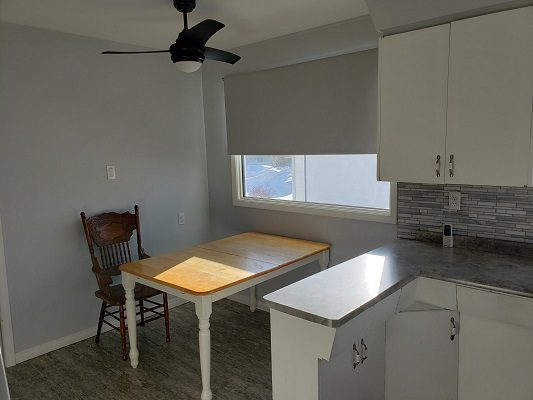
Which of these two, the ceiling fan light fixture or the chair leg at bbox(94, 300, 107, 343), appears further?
the chair leg at bbox(94, 300, 107, 343)

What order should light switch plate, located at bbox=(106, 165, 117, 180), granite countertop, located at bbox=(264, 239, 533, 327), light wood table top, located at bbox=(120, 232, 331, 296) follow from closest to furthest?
granite countertop, located at bbox=(264, 239, 533, 327) → light wood table top, located at bbox=(120, 232, 331, 296) → light switch plate, located at bbox=(106, 165, 117, 180)

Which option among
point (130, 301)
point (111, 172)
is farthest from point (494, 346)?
point (111, 172)

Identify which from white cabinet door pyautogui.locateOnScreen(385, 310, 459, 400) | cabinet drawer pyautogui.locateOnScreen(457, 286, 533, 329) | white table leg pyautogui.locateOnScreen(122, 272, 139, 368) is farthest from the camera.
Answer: white table leg pyautogui.locateOnScreen(122, 272, 139, 368)

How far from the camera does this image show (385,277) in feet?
6.43

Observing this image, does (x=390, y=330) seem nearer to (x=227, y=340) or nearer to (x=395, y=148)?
(x=395, y=148)

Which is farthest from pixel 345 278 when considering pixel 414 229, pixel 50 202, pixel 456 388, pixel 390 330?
pixel 50 202

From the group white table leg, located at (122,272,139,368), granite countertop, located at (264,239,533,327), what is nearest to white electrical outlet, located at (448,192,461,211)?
granite countertop, located at (264,239,533,327)

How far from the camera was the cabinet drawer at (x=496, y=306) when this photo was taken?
1.78 meters

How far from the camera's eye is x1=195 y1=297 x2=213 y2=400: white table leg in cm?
229

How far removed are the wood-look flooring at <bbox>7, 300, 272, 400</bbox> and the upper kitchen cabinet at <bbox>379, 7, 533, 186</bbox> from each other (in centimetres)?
159

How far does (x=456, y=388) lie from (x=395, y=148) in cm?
126

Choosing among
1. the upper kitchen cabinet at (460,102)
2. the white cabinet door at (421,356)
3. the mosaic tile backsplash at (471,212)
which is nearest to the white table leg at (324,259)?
the mosaic tile backsplash at (471,212)

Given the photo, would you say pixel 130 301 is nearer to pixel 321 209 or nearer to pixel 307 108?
pixel 321 209

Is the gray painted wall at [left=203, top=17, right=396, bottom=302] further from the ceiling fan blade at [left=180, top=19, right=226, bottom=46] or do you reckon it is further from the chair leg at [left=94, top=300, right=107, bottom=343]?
the chair leg at [left=94, top=300, right=107, bottom=343]
